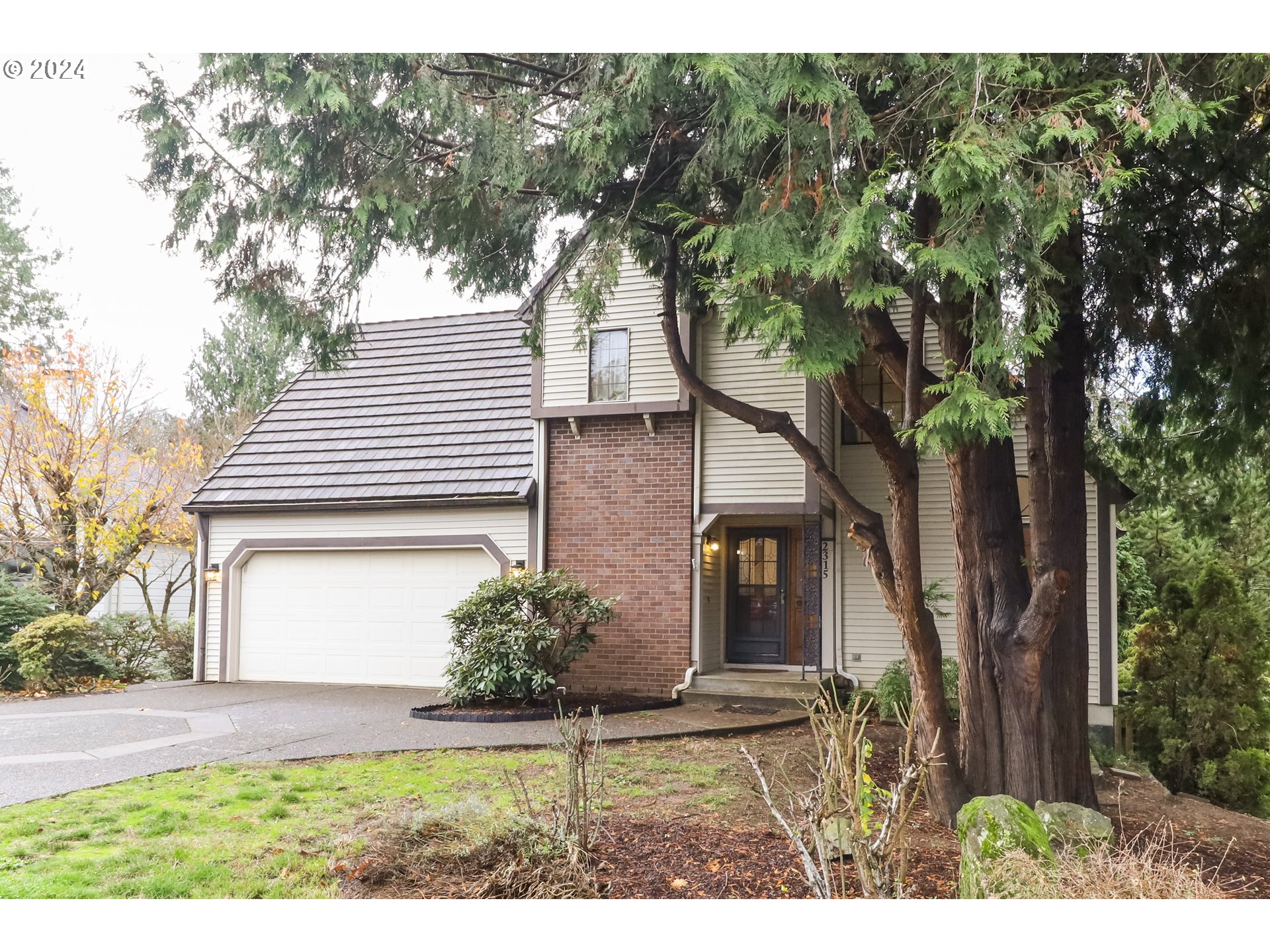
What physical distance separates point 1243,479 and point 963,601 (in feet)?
26.6

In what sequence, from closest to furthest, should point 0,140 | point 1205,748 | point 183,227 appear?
point 183,227 < point 0,140 < point 1205,748

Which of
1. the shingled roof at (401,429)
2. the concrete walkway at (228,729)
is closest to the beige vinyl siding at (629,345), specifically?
the shingled roof at (401,429)

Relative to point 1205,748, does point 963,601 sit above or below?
above

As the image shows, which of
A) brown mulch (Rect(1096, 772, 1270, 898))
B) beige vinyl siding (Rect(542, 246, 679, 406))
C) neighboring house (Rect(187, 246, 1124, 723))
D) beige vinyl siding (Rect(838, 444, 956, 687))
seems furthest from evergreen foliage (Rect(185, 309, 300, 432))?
brown mulch (Rect(1096, 772, 1270, 898))

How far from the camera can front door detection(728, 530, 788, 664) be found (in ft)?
40.9

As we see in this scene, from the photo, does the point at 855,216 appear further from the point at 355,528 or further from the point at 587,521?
the point at 355,528

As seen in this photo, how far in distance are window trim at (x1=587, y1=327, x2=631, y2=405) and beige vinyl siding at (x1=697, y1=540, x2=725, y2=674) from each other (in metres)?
2.09

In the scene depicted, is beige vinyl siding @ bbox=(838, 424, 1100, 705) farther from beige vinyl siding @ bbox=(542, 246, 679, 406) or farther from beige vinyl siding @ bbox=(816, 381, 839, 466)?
beige vinyl siding @ bbox=(542, 246, 679, 406)

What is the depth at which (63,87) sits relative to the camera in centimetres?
601

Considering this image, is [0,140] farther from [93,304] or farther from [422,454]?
[93,304]

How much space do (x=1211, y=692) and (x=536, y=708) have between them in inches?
296

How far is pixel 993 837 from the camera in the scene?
14.5 ft

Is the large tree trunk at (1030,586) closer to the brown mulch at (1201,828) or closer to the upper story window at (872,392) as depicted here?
the brown mulch at (1201,828)
